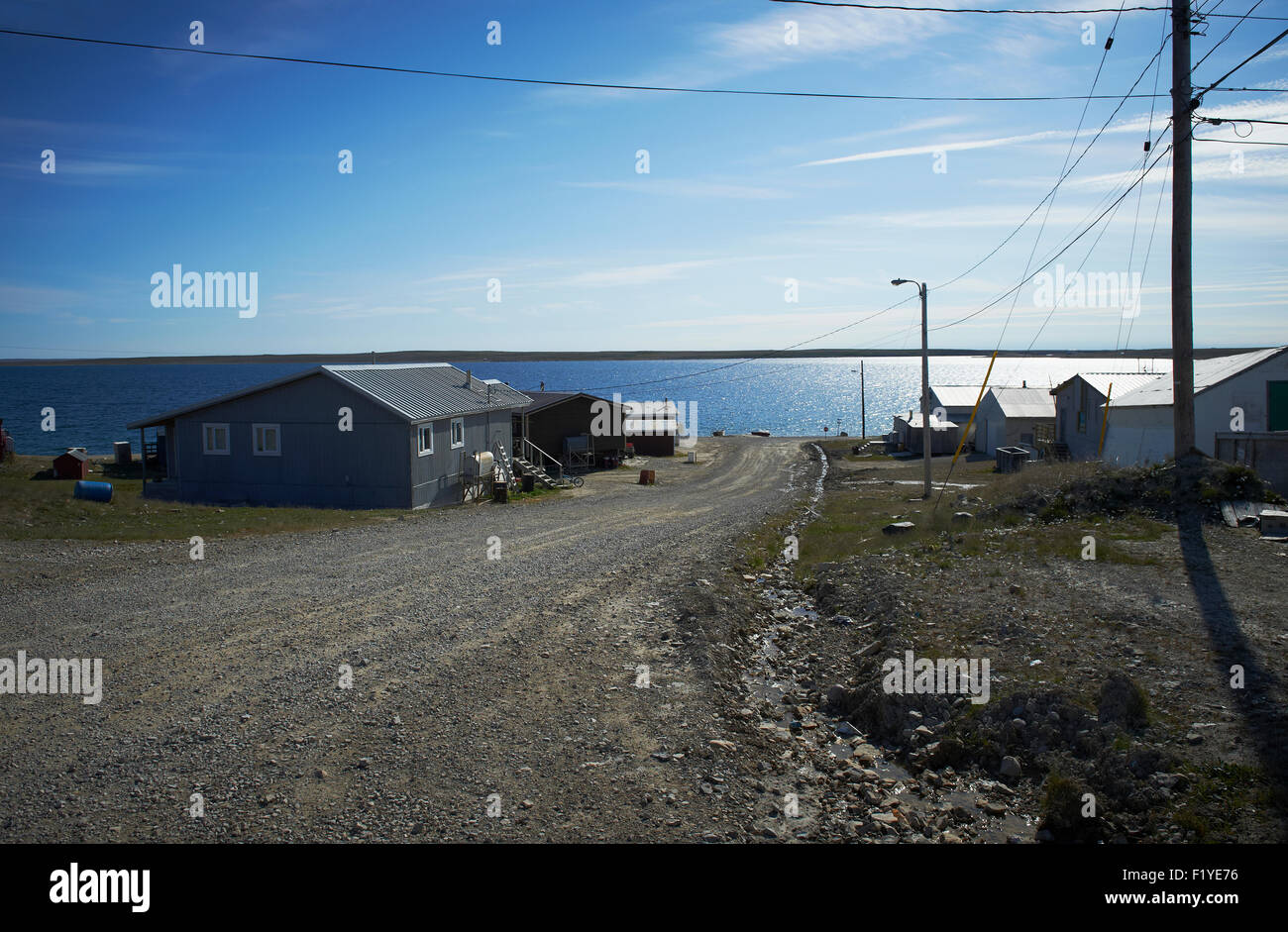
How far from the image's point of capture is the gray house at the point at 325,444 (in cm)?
2864

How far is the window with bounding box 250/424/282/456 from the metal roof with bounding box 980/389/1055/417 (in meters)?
40.0

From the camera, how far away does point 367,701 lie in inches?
340

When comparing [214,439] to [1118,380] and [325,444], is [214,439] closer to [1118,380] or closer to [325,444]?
[325,444]

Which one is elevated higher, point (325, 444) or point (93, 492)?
point (325, 444)

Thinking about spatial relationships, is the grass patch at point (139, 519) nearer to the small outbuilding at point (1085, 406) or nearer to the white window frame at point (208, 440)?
the white window frame at point (208, 440)

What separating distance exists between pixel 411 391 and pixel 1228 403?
2920 centimetres

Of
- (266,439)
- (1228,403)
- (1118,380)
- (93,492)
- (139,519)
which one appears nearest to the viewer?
(139,519)

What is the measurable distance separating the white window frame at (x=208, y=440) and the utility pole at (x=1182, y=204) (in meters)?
29.9

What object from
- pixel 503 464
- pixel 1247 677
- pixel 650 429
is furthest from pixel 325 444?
pixel 650 429

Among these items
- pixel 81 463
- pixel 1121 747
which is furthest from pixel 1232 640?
pixel 81 463

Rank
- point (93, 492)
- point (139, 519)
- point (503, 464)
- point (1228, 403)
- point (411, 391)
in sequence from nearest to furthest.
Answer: point (139, 519)
point (93, 492)
point (1228, 403)
point (411, 391)
point (503, 464)

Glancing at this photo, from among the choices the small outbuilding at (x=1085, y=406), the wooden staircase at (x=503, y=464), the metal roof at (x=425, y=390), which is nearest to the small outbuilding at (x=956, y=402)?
the small outbuilding at (x=1085, y=406)
